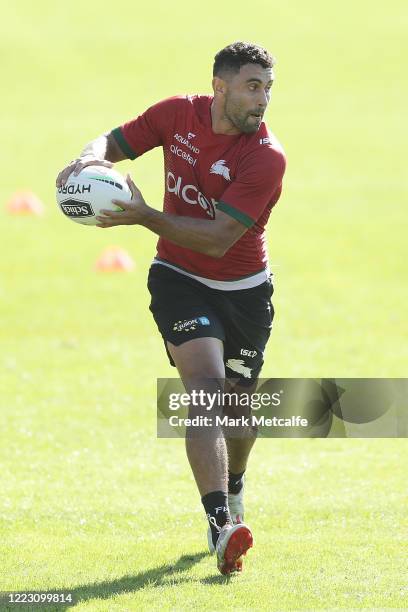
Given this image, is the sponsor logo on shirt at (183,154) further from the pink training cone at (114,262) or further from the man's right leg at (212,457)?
the pink training cone at (114,262)

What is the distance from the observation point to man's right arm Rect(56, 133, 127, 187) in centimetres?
641

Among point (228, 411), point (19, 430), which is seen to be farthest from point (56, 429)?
point (228, 411)

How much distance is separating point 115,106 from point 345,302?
14.8 metres

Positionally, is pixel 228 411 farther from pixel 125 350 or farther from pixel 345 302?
pixel 345 302

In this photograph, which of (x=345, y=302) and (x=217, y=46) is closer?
(x=345, y=302)

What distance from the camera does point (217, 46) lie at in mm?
33969

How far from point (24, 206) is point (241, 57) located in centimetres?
1517

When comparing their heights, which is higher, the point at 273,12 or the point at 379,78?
the point at 273,12

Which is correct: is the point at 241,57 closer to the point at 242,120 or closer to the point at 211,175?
the point at 242,120

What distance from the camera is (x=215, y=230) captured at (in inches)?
245

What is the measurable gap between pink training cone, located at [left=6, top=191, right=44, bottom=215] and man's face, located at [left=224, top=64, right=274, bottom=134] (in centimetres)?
1501

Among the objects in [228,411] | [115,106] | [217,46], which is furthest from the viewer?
[217,46]

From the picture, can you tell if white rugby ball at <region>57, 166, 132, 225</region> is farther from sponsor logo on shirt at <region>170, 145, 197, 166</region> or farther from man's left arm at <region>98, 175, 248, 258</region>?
sponsor logo on shirt at <region>170, 145, 197, 166</region>

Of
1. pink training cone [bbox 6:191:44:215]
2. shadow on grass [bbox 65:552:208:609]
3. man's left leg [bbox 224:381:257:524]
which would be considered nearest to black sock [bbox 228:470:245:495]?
man's left leg [bbox 224:381:257:524]
